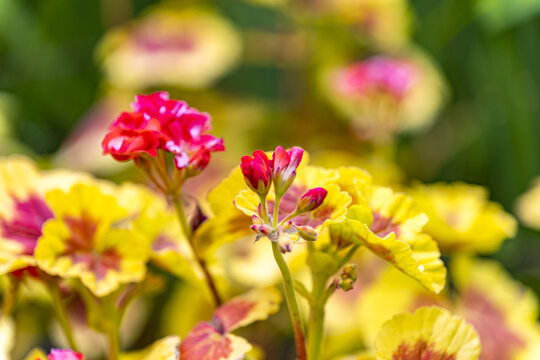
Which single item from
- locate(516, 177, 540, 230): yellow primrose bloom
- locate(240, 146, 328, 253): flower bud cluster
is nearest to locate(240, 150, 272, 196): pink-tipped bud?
locate(240, 146, 328, 253): flower bud cluster

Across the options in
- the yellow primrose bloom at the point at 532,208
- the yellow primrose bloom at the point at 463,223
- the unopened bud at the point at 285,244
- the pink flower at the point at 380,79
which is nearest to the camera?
the unopened bud at the point at 285,244

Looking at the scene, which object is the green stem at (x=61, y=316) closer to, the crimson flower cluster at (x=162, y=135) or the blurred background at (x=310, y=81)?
the crimson flower cluster at (x=162, y=135)

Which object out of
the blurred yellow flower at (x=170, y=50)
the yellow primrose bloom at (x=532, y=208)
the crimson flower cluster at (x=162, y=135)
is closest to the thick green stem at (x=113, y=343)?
the crimson flower cluster at (x=162, y=135)

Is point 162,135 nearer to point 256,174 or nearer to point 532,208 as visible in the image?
point 256,174

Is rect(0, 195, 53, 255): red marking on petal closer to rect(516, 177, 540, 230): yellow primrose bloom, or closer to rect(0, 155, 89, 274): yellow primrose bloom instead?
rect(0, 155, 89, 274): yellow primrose bloom

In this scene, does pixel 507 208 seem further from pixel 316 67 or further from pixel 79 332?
pixel 79 332

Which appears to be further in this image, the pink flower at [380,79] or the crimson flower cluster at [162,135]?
the pink flower at [380,79]

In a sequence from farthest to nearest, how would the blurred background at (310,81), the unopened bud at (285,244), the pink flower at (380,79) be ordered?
the blurred background at (310,81), the pink flower at (380,79), the unopened bud at (285,244)
